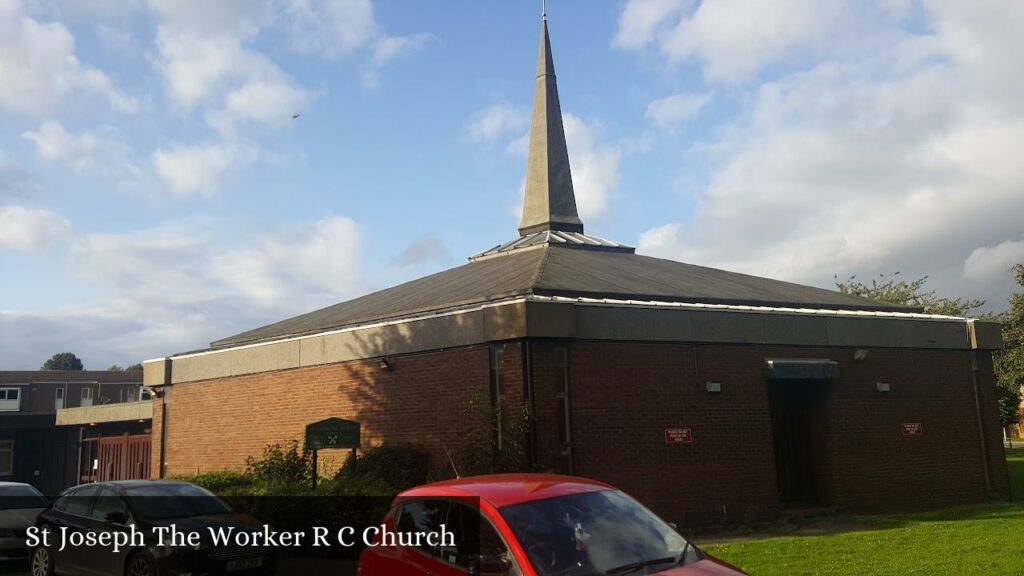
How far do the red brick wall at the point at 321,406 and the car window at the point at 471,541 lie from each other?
28.2ft

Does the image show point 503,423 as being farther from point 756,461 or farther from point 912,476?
point 912,476

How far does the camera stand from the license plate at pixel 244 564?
417 inches

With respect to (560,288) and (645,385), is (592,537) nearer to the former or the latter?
(645,385)

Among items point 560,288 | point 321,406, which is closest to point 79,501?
point 321,406

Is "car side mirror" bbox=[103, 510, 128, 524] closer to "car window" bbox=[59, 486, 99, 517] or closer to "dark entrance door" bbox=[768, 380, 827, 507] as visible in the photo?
"car window" bbox=[59, 486, 99, 517]

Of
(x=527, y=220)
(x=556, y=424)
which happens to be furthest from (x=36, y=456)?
(x=556, y=424)

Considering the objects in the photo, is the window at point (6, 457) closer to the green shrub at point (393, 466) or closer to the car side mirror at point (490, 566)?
the green shrub at point (393, 466)

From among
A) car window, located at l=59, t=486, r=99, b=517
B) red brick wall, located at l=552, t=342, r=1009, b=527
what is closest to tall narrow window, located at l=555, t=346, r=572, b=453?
red brick wall, located at l=552, t=342, r=1009, b=527

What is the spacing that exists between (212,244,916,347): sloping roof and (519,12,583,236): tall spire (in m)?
1.85

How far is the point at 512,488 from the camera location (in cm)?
657

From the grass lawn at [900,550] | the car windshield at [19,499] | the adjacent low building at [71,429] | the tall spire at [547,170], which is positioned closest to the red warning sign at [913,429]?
the grass lawn at [900,550]

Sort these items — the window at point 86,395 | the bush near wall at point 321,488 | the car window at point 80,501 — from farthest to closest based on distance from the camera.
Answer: the window at point 86,395 → the bush near wall at point 321,488 → the car window at point 80,501

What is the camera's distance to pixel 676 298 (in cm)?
1720

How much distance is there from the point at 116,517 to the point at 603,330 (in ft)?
26.7
